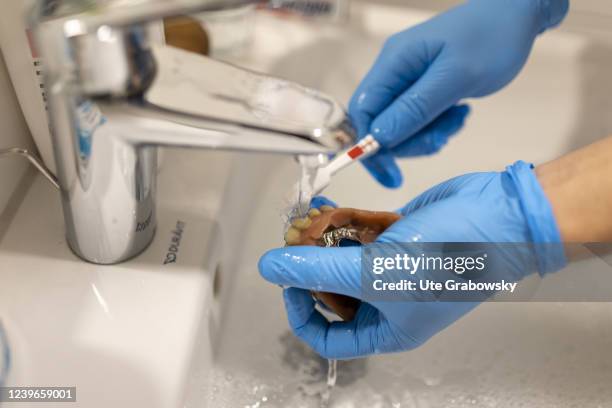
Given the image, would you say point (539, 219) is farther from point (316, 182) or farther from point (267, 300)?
point (267, 300)

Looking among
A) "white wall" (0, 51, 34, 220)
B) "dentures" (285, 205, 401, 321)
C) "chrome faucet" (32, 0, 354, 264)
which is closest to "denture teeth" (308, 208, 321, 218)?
"dentures" (285, 205, 401, 321)

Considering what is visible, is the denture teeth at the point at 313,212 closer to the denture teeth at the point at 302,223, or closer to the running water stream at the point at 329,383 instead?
the denture teeth at the point at 302,223

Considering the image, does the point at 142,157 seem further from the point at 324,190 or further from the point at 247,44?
the point at 247,44

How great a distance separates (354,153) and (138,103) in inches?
8.9

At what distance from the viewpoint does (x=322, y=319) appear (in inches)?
19.6

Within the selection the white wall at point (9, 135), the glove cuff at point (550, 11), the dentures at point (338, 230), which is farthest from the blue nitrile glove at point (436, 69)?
the white wall at point (9, 135)

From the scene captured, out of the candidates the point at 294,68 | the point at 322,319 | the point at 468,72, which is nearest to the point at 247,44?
the point at 294,68

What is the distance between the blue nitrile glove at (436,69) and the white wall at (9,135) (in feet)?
1.01

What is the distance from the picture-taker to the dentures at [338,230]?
1.55 ft

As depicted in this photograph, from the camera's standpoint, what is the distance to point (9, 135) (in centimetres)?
48

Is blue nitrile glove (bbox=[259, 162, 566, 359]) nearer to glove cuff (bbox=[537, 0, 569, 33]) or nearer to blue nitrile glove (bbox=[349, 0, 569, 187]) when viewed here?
blue nitrile glove (bbox=[349, 0, 569, 187])

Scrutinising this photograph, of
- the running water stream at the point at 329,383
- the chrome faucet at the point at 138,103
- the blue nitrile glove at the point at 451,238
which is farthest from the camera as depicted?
the running water stream at the point at 329,383

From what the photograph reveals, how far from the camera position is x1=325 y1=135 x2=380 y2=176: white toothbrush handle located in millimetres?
500

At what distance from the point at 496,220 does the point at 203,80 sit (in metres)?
0.23
